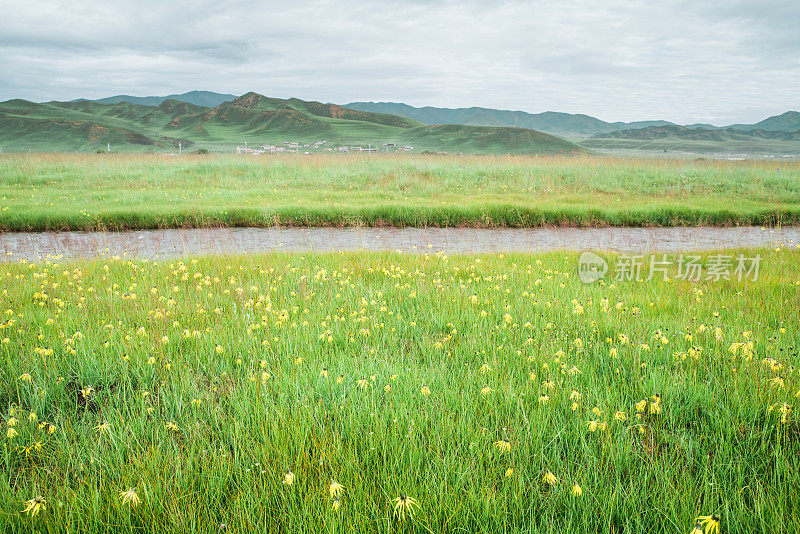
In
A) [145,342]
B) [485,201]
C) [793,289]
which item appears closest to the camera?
[145,342]

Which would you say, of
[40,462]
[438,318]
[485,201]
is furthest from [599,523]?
[485,201]

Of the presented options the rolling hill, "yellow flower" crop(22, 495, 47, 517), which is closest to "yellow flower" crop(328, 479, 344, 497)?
"yellow flower" crop(22, 495, 47, 517)

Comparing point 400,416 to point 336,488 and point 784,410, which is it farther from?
point 784,410

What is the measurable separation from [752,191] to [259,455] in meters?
23.8

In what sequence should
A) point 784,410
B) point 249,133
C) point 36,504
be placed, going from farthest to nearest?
point 249,133
point 784,410
point 36,504

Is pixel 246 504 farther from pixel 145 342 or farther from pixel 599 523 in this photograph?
pixel 145 342

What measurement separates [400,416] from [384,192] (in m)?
16.2

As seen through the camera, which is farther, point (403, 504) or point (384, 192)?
point (384, 192)

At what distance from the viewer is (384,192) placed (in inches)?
736

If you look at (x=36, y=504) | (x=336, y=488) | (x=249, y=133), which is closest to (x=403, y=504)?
(x=336, y=488)

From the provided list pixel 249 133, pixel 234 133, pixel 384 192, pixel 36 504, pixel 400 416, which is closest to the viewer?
pixel 36 504

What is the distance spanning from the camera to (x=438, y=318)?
5.11 meters

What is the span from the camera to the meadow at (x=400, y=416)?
231 centimetres

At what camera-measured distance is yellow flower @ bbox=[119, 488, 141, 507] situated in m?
2.14
